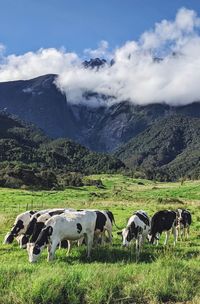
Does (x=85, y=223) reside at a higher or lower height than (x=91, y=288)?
higher

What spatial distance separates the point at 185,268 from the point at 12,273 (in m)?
5.51

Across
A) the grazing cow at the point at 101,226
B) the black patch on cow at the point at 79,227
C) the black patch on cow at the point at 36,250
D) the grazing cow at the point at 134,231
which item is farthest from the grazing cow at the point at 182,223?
the black patch on cow at the point at 36,250

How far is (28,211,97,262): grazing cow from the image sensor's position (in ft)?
55.9

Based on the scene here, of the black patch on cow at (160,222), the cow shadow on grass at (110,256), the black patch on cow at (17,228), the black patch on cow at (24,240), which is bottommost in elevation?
the cow shadow on grass at (110,256)

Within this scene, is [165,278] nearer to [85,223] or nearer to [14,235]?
[85,223]

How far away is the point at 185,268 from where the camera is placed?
14.5 meters

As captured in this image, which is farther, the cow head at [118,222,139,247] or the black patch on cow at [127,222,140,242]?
the black patch on cow at [127,222,140,242]

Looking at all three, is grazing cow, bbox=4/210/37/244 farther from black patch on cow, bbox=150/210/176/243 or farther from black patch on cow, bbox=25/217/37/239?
black patch on cow, bbox=150/210/176/243

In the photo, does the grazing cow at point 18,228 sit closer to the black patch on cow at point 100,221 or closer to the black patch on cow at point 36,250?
the black patch on cow at point 100,221

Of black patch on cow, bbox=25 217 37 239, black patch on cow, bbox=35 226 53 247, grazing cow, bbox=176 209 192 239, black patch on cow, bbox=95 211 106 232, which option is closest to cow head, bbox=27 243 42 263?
black patch on cow, bbox=35 226 53 247

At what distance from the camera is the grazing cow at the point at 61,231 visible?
17047 mm

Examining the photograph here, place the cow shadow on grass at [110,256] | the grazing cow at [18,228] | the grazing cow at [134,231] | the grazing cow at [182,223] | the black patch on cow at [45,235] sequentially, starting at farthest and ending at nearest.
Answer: the grazing cow at [182,223], the grazing cow at [18,228], the grazing cow at [134,231], the black patch on cow at [45,235], the cow shadow on grass at [110,256]

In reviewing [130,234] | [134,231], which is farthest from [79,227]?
[134,231]

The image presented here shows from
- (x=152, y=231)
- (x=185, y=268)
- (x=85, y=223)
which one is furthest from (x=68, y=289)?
(x=152, y=231)
